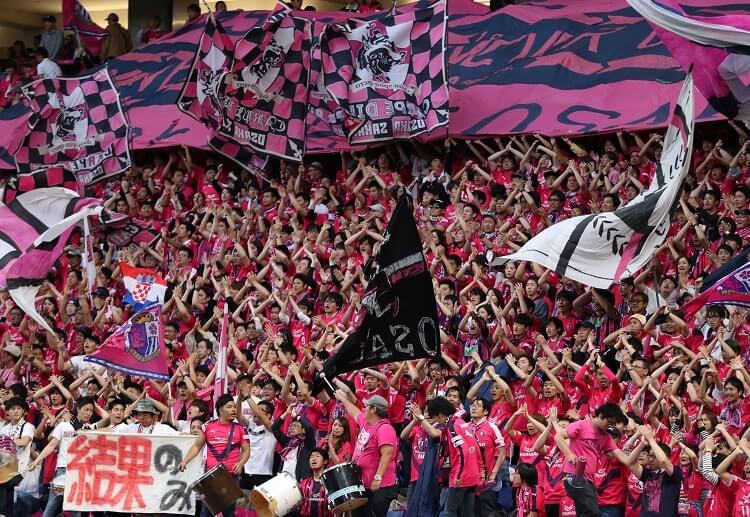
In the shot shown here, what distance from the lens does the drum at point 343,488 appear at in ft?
41.8

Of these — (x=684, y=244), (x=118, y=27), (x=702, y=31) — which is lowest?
(x=118, y=27)

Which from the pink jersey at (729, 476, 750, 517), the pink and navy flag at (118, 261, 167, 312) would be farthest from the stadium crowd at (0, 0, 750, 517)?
the pink and navy flag at (118, 261, 167, 312)

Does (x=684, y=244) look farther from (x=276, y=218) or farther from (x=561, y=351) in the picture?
(x=276, y=218)

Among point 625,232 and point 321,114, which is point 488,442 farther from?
point 321,114

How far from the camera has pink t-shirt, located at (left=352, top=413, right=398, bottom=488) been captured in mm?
13102

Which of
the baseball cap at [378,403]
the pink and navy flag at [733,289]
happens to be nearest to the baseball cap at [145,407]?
the baseball cap at [378,403]

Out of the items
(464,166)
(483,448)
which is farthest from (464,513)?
(464,166)

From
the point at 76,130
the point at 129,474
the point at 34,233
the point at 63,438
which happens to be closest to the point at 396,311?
the point at 129,474

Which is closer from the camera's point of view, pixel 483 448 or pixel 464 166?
pixel 483 448

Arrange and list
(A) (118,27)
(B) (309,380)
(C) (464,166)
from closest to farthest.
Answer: (B) (309,380) → (C) (464,166) → (A) (118,27)

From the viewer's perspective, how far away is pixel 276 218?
19391 mm

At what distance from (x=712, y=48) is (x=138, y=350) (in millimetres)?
6566

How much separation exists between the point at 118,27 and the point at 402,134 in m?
9.09

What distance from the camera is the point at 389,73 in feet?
62.7
